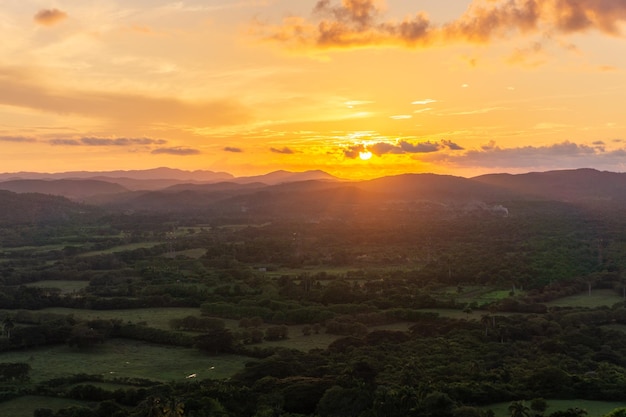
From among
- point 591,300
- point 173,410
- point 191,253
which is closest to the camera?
point 173,410

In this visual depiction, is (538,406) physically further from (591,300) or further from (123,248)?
(123,248)

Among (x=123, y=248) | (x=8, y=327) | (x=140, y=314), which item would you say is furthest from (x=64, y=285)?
(x=123, y=248)

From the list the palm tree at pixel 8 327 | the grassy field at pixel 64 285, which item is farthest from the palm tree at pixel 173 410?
the grassy field at pixel 64 285

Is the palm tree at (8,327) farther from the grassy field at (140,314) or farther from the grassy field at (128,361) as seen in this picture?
the grassy field at (140,314)

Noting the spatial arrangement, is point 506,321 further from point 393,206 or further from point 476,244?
point 393,206

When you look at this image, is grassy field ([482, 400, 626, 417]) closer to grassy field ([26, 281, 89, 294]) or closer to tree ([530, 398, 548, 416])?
tree ([530, 398, 548, 416])

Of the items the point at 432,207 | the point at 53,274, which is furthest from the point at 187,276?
the point at 432,207
